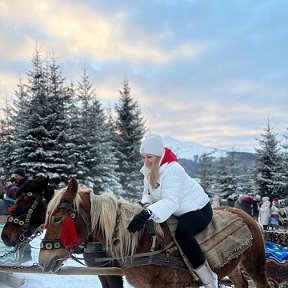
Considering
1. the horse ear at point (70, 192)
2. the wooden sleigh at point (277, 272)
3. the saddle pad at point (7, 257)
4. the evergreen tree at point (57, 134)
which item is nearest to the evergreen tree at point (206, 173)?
the evergreen tree at point (57, 134)

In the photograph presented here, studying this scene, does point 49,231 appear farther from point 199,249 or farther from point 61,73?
point 61,73

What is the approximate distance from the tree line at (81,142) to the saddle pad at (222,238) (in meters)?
13.7

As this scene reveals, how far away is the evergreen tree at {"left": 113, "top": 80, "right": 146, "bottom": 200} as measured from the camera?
26.3m

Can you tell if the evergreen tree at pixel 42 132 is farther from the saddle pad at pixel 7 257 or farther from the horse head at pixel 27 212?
the horse head at pixel 27 212

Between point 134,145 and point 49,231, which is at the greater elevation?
point 134,145

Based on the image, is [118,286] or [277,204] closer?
[118,286]

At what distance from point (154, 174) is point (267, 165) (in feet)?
85.9

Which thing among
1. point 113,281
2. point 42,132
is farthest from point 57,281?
point 42,132

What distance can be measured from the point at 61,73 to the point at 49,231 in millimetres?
21962

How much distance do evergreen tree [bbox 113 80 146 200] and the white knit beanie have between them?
2192 cm

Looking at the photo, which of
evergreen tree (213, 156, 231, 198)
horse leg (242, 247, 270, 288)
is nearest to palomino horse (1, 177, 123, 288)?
horse leg (242, 247, 270, 288)

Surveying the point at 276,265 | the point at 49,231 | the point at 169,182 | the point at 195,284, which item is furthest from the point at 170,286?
the point at 276,265

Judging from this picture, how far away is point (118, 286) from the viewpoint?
4.54 m

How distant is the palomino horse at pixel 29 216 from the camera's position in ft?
15.1
